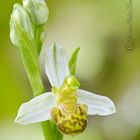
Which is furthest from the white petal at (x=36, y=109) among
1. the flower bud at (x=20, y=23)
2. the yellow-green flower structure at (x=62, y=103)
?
the flower bud at (x=20, y=23)

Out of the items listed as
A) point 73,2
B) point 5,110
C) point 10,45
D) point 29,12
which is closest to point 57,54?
point 29,12

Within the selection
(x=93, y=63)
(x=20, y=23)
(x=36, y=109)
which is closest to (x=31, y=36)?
(x=20, y=23)

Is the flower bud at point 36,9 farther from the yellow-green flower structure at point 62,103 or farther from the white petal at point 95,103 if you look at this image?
the white petal at point 95,103

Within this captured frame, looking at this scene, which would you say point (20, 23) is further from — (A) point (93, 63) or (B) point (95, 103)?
(A) point (93, 63)

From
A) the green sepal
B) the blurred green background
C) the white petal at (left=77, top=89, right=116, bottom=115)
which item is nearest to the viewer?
the green sepal

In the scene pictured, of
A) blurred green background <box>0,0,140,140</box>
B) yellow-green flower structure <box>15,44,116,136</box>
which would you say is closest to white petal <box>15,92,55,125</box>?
yellow-green flower structure <box>15,44,116,136</box>

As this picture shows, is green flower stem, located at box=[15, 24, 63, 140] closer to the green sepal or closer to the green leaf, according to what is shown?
the green sepal

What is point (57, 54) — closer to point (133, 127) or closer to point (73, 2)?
point (133, 127)
